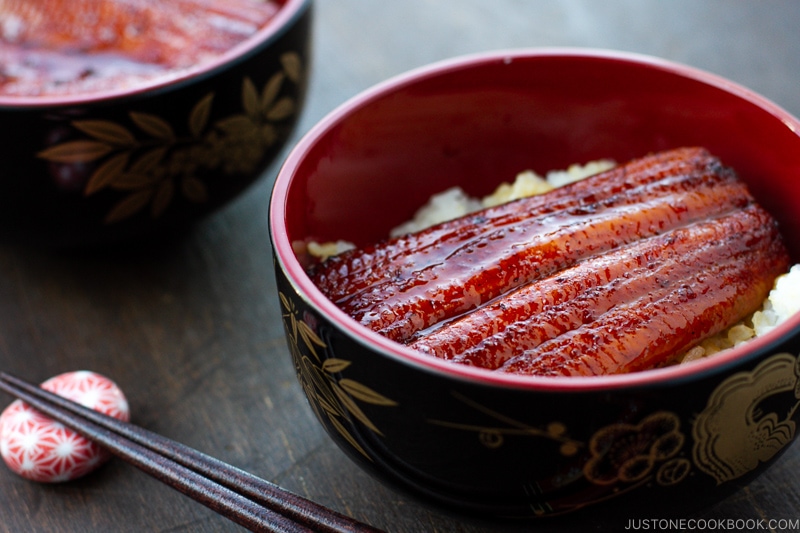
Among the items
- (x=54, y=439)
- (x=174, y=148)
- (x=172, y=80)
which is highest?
(x=172, y=80)

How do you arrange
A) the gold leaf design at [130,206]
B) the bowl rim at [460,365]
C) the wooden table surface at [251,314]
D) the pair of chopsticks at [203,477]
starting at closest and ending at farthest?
the bowl rim at [460,365]
the pair of chopsticks at [203,477]
the wooden table surface at [251,314]
the gold leaf design at [130,206]

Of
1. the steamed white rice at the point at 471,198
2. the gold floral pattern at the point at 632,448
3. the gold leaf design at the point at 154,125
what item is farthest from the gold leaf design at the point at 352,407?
the gold leaf design at the point at 154,125

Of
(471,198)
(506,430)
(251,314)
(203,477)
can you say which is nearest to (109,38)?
(251,314)

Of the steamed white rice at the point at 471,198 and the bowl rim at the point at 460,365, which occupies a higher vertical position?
the bowl rim at the point at 460,365

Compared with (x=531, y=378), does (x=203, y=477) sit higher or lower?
lower

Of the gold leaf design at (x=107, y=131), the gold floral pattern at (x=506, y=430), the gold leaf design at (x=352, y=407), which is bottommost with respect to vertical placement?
the gold leaf design at (x=107, y=131)

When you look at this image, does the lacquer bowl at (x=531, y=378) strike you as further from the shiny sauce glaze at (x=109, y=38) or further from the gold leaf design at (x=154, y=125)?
the shiny sauce glaze at (x=109, y=38)

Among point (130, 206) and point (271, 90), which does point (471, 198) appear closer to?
point (271, 90)

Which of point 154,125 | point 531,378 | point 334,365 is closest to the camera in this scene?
point 531,378
